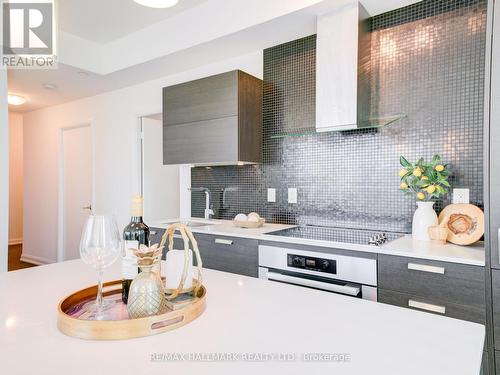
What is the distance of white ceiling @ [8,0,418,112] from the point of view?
244cm

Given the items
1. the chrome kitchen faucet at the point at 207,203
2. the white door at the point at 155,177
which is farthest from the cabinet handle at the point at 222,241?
the white door at the point at 155,177

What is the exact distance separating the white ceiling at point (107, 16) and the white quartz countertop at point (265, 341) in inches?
101

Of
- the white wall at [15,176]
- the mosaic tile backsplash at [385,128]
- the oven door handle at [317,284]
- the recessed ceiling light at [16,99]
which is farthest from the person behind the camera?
the white wall at [15,176]

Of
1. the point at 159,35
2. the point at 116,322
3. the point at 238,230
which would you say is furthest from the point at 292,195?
the point at 116,322

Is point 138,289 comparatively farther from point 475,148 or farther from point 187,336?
point 475,148

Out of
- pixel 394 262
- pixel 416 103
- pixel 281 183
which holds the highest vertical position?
pixel 416 103

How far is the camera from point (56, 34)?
10.7 feet

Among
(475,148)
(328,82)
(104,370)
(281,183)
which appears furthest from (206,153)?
(104,370)

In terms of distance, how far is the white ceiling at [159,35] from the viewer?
2.44 m

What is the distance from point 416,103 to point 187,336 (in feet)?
7.00

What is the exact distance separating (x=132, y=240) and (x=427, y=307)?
1445 millimetres

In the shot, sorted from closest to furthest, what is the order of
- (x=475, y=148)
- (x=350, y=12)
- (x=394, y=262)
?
(x=394, y=262)
(x=475, y=148)
(x=350, y=12)

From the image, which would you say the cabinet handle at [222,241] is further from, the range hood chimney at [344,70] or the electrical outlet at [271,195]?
the range hood chimney at [344,70]

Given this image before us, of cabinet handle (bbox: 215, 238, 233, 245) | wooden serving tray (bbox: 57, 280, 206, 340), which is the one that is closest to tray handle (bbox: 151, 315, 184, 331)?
wooden serving tray (bbox: 57, 280, 206, 340)
